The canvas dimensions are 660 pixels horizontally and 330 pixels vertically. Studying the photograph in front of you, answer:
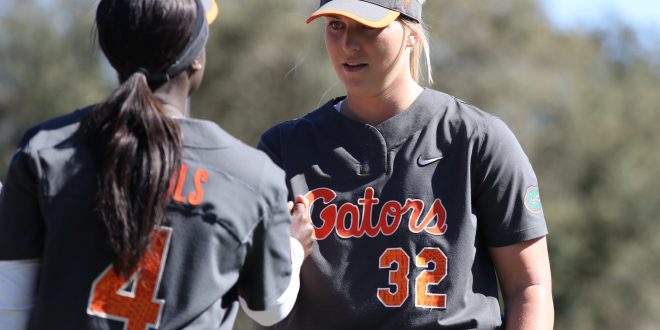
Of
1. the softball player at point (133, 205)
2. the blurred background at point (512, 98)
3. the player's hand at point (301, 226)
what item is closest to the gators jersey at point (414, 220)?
the player's hand at point (301, 226)

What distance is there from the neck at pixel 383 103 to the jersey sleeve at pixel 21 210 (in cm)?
128

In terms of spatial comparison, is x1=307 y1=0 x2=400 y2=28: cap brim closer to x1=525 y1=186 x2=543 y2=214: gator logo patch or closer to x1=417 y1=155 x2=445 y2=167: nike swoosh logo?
x1=417 y1=155 x2=445 y2=167: nike swoosh logo

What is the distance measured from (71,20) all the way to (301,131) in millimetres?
22772

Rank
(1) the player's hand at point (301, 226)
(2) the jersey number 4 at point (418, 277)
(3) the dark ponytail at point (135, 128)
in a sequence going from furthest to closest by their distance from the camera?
(2) the jersey number 4 at point (418, 277) < (1) the player's hand at point (301, 226) < (3) the dark ponytail at point (135, 128)

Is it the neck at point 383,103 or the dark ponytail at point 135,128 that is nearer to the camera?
the dark ponytail at point 135,128

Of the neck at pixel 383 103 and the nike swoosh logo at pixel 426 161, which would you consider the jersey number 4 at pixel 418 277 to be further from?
the neck at pixel 383 103

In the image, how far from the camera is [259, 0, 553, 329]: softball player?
316 cm

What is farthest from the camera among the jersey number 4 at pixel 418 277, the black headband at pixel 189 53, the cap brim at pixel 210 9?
the jersey number 4 at pixel 418 277

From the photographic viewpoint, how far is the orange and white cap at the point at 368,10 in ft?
10.6

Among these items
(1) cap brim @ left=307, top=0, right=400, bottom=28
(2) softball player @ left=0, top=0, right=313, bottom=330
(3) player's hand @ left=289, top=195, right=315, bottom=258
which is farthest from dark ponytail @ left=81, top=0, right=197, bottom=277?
(1) cap brim @ left=307, top=0, right=400, bottom=28

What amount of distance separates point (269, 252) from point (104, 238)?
396 millimetres

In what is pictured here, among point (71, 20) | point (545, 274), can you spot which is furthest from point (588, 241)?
point (545, 274)

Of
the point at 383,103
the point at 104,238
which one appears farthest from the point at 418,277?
the point at 104,238

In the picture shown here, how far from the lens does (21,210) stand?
2.42m
